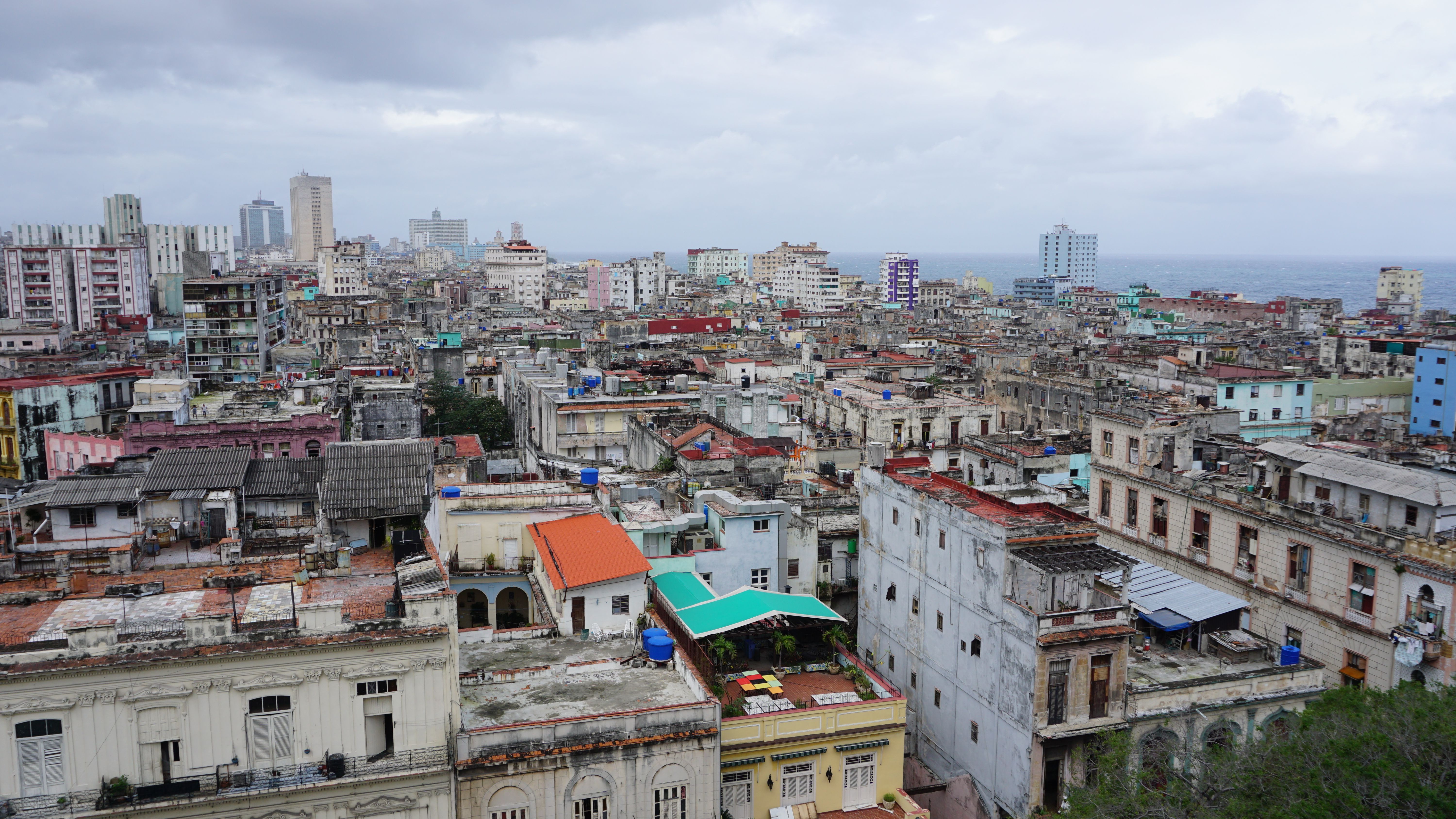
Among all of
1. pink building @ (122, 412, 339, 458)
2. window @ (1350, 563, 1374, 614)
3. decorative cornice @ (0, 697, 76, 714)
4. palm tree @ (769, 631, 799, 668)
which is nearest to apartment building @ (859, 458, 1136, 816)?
palm tree @ (769, 631, 799, 668)

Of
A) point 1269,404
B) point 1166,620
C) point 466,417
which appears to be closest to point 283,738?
point 1166,620

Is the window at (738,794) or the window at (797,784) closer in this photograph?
the window at (738,794)

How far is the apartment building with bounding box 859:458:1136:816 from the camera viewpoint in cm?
2606

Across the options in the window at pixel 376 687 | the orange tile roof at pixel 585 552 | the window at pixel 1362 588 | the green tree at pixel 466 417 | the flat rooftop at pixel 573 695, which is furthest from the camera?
the green tree at pixel 466 417

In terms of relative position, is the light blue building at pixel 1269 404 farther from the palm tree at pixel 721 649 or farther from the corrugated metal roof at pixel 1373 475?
the palm tree at pixel 721 649

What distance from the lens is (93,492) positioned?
28.2m

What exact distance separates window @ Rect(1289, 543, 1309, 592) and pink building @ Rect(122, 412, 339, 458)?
39.9 m

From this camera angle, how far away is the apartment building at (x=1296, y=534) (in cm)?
2878

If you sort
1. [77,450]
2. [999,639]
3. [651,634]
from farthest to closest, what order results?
[77,450], [999,639], [651,634]

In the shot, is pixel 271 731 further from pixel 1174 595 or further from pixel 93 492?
A: pixel 1174 595

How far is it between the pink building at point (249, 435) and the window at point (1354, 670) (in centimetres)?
4138

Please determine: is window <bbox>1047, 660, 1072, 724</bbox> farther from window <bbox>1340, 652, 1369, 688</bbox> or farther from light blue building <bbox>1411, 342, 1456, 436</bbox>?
light blue building <bbox>1411, 342, 1456, 436</bbox>

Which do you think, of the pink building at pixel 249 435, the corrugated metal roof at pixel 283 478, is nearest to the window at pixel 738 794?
the corrugated metal roof at pixel 283 478

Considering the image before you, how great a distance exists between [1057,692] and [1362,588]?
11.2 metres
